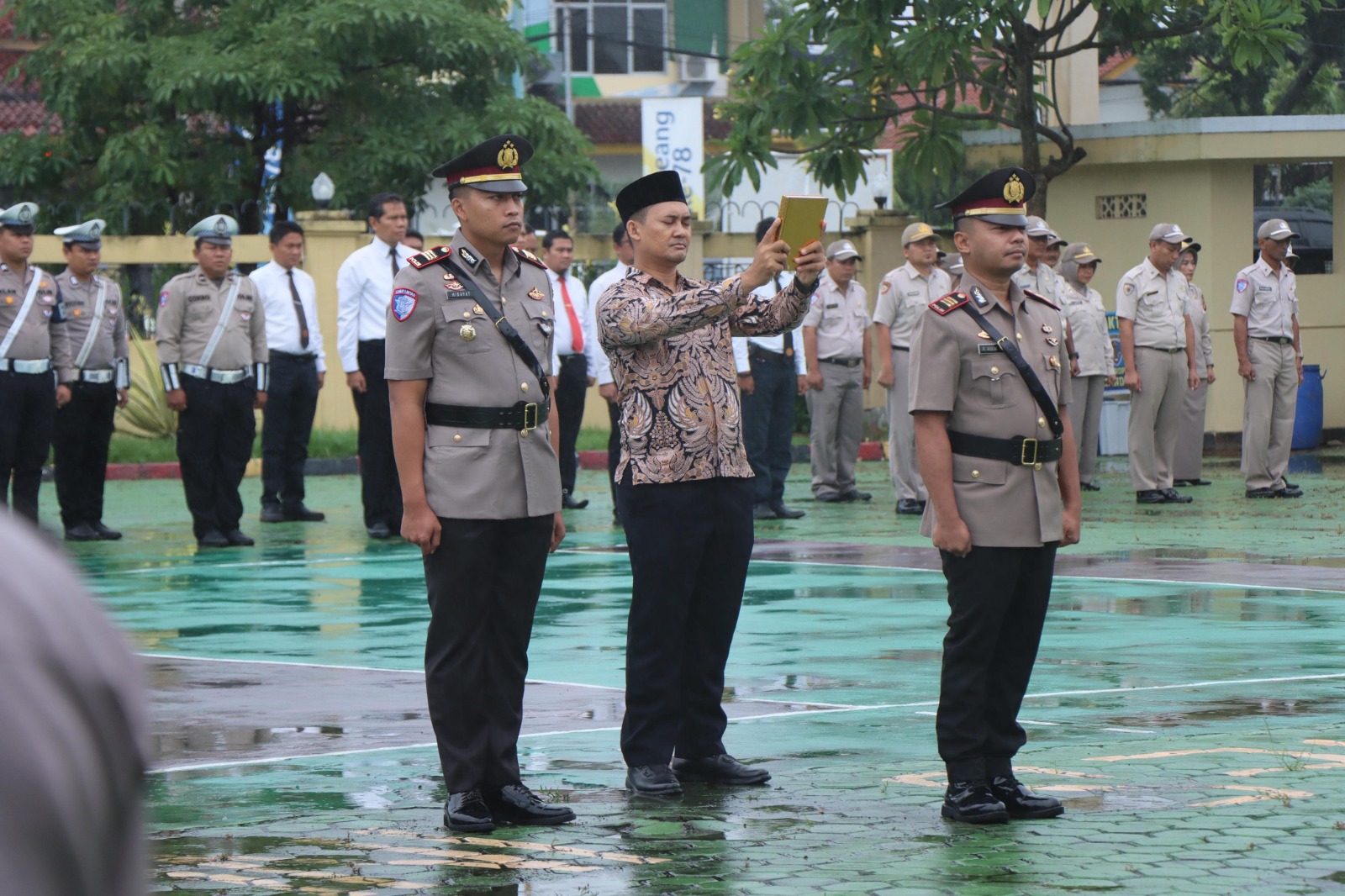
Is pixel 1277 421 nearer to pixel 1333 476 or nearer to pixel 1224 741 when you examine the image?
pixel 1333 476

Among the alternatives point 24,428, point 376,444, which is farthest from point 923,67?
point 24,428

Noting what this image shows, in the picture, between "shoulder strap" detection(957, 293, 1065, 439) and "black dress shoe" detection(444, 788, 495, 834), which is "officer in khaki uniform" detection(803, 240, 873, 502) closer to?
"shoulder strap" detection(957, 293, 1065, 439)

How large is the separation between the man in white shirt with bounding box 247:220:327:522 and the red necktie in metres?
1.97

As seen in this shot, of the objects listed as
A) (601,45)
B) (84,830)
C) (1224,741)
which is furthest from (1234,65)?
(601,45)

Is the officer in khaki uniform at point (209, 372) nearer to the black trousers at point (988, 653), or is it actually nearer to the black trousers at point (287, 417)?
the black trousers at point (287, 417)

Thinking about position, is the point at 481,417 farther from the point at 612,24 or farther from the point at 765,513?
the point at 612,24

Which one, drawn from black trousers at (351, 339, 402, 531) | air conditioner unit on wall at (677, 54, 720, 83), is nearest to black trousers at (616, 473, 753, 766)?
black trousers at (351, 339, 402, 531)

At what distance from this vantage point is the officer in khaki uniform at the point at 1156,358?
1733 cm

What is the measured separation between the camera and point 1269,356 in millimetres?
17391

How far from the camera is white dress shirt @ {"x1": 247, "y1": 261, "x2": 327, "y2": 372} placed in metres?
16.0

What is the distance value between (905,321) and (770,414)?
5.14 ft

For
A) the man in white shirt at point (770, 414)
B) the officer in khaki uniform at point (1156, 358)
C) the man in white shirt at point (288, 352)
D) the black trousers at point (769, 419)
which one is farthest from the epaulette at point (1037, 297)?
the officer in khaki uniform at point (1156, 358)

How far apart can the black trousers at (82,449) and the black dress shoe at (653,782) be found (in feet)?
32.7

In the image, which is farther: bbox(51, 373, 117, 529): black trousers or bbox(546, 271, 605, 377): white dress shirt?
bbox(546, 271, 605, 377): white dress shirt
